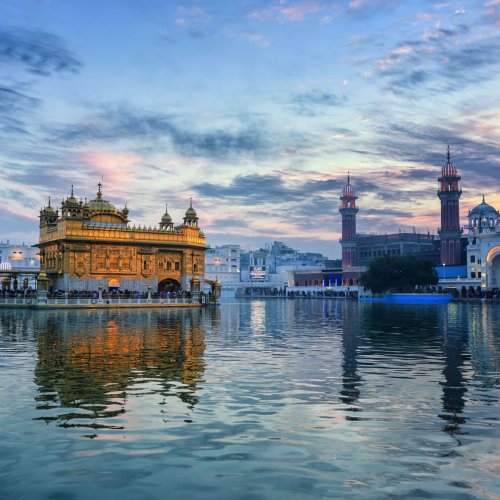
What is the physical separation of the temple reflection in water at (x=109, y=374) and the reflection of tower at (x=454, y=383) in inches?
183

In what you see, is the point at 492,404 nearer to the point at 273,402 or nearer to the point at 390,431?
the point at 390,431

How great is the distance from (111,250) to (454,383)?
189 feet

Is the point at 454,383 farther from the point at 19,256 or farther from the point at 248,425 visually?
the point at 19,256

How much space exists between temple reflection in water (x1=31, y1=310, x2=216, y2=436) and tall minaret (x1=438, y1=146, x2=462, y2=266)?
120732 millimetres

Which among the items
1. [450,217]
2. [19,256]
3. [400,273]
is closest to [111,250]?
[400,273]

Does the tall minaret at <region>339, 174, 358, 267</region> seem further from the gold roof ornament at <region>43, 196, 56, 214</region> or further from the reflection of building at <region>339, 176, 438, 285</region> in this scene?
the gold roof ornament at <region>43, 196, 56, 214</region>

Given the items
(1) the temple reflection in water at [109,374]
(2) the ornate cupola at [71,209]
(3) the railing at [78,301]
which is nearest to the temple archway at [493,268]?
(3) the railing at [78,301]

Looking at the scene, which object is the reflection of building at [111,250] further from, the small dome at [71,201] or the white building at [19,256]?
the white building at [19,256]

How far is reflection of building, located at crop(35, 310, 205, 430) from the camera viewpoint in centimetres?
1146

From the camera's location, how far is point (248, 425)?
10.4 m

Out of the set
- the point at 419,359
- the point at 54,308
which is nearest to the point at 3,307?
the point at 54,308

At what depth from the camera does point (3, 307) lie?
60719 mm

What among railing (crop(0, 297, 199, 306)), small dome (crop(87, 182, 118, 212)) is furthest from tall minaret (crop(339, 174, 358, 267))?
railing (crop(0, 297, 199, 306))

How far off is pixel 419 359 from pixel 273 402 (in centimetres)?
838
